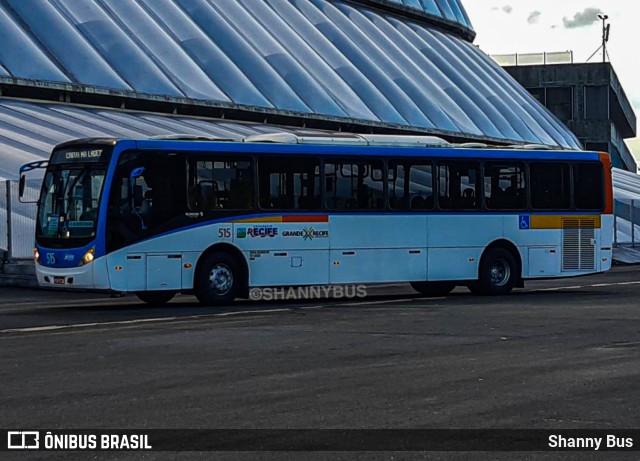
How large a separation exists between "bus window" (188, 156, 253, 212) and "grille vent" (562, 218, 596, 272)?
751 centimetres

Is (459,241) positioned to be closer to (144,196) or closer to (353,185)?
(353,185)

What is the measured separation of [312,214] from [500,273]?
4689mm

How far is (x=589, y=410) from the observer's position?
31.5 feet

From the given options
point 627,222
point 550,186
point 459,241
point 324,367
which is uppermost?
point 550,186

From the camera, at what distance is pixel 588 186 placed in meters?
27.2

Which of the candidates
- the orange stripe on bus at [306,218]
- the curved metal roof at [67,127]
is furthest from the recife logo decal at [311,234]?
the curved metal roof at [67,127]

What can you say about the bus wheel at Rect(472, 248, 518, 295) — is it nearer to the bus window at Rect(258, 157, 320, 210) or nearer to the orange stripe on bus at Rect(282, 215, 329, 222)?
the orange stripe on bus at Rect(282, 215, 329, 222)

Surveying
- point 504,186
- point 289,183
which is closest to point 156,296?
point 289,183

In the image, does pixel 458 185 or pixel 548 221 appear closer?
pixel 458 185

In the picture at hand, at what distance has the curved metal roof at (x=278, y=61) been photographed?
1639 inches

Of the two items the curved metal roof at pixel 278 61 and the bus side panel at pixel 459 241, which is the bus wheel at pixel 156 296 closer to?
the bus side panel at pixel 459 241

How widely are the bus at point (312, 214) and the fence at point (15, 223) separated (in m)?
5.96

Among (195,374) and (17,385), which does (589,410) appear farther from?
(17,385)

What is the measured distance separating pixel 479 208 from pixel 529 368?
1369cm
